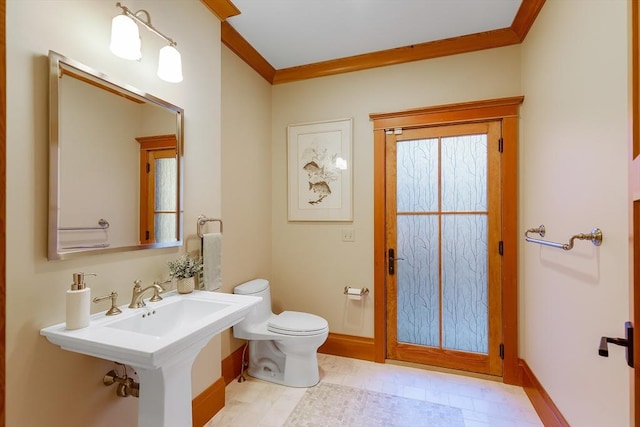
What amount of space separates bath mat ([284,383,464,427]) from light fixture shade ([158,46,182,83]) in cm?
203

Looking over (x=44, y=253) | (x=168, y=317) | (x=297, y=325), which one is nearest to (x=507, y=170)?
(x=297, y=325)

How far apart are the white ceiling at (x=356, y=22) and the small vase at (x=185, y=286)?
5.76 ft

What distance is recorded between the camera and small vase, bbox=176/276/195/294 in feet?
5.22

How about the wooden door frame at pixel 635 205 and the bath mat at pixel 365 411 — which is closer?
the wooden door frame at pixel 635 205

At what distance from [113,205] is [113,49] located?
66 centimetres

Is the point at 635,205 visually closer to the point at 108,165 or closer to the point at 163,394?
the point at 163,394

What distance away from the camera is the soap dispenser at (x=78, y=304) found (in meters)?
1.08

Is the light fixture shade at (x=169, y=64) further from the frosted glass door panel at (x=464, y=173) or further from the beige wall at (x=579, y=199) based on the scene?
the frosted glass door panel at (x=464, y=173)

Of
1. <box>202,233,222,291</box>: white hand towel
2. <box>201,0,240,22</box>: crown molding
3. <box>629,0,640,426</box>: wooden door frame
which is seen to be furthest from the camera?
<box>201,0,240,22</box>: crown molding

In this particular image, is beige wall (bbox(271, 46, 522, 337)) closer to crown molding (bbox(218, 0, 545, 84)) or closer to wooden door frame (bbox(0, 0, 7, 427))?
crown molding (bbox(218, 0, 545, 84))

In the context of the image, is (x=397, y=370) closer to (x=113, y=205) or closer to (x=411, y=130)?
(x=411, y=130)

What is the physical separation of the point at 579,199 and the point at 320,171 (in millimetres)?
1831

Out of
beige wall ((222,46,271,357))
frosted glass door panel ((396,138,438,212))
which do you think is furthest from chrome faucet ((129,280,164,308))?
frosted glass door panel ((396,138,438,212))

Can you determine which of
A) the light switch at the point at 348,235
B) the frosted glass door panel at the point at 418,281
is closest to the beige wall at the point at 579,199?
the frosted glass door panel at the point at 418,281
